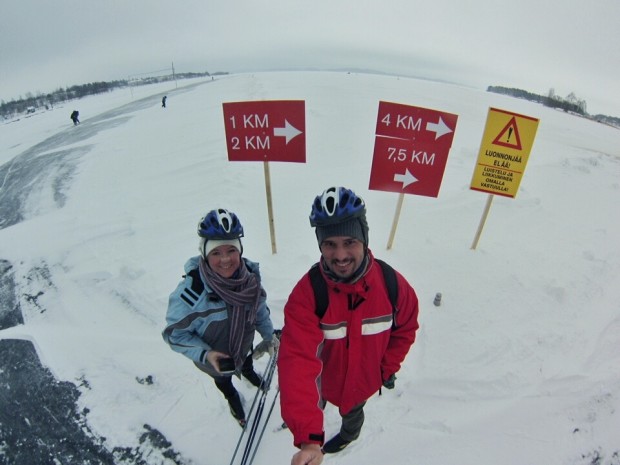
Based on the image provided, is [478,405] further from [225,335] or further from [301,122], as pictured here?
[301,122]

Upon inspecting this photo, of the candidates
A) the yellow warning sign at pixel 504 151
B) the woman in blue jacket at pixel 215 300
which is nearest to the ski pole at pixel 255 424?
the woman in blue jacket at pixel 215 300

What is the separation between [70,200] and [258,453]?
8442 millimetres

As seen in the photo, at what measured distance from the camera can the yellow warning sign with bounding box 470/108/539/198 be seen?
14.7 feet

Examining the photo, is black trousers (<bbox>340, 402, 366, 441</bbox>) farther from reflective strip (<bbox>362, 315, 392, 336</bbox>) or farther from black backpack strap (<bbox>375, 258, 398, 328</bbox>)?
black backpack strap (<bbox>375, 258, 398, 328</bbox>)

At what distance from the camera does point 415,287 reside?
15.6 ft

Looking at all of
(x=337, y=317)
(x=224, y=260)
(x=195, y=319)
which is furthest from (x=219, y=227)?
(x=337, y=317)

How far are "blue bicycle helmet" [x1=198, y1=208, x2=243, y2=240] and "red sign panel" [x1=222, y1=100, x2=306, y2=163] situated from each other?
2.50 meters

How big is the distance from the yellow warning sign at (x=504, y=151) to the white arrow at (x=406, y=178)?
37.6 inches

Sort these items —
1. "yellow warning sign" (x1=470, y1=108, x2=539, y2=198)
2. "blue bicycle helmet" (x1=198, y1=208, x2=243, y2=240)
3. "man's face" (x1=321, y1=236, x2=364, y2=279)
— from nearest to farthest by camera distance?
"man's face" (x1=321, y1=236, x2=364, y2=279) < "blue bicycle helmet" (x1=198, y1=208, x2=243, y2=240) < "yellow warning sign" (x1=470, y1=108, x2=539, y2=198)

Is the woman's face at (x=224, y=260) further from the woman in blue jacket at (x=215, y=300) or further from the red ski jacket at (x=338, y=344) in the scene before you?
the red ski jacket at (x=338, y=344)

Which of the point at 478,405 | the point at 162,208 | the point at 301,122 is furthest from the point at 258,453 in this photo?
the point at 162,208

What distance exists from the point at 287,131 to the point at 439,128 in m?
2.17

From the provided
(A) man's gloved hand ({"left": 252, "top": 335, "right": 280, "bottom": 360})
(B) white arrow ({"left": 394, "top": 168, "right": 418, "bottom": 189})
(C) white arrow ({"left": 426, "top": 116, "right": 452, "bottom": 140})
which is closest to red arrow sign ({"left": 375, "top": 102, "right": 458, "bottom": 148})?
(C) white arrow ({"left": 426, "top": 116, "right": 452, "bottom": 140})

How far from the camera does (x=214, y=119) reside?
55.6 ft
